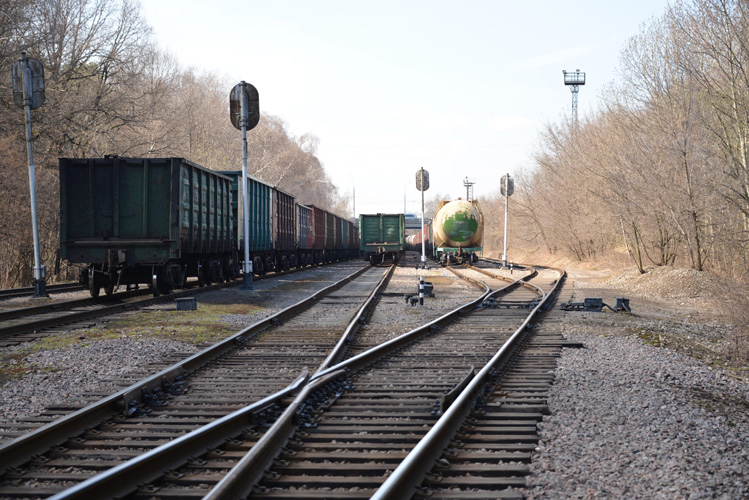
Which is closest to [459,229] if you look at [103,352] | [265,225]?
[265,225]

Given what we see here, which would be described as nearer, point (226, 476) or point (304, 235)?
point (226, 476)

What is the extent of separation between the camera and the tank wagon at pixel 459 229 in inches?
1405

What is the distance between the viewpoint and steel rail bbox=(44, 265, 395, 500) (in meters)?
3.66

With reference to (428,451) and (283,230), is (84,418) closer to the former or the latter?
(428,451)

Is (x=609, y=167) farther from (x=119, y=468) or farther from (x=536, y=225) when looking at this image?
(x=536, y=225)

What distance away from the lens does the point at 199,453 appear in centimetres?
452

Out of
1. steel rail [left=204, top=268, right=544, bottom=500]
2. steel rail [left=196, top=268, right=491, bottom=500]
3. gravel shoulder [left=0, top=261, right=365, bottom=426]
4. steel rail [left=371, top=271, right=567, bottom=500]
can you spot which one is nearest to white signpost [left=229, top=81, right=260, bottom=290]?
gravel shoulder [left=0, top=261, right=365, bottom=426]

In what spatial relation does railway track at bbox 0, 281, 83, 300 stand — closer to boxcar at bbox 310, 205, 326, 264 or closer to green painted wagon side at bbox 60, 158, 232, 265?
green painted wagon side at bbox 60, 158, 232, 265

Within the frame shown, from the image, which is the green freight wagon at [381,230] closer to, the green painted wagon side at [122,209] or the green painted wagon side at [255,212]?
the green painted wagon side at [255,212]

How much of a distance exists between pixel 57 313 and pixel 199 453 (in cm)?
1009

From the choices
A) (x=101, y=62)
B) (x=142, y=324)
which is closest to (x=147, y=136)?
(x=101, y=62)

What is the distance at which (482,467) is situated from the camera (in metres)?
4.35

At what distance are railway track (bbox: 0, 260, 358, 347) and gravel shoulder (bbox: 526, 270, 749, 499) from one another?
7.52m

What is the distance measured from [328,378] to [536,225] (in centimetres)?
5207
